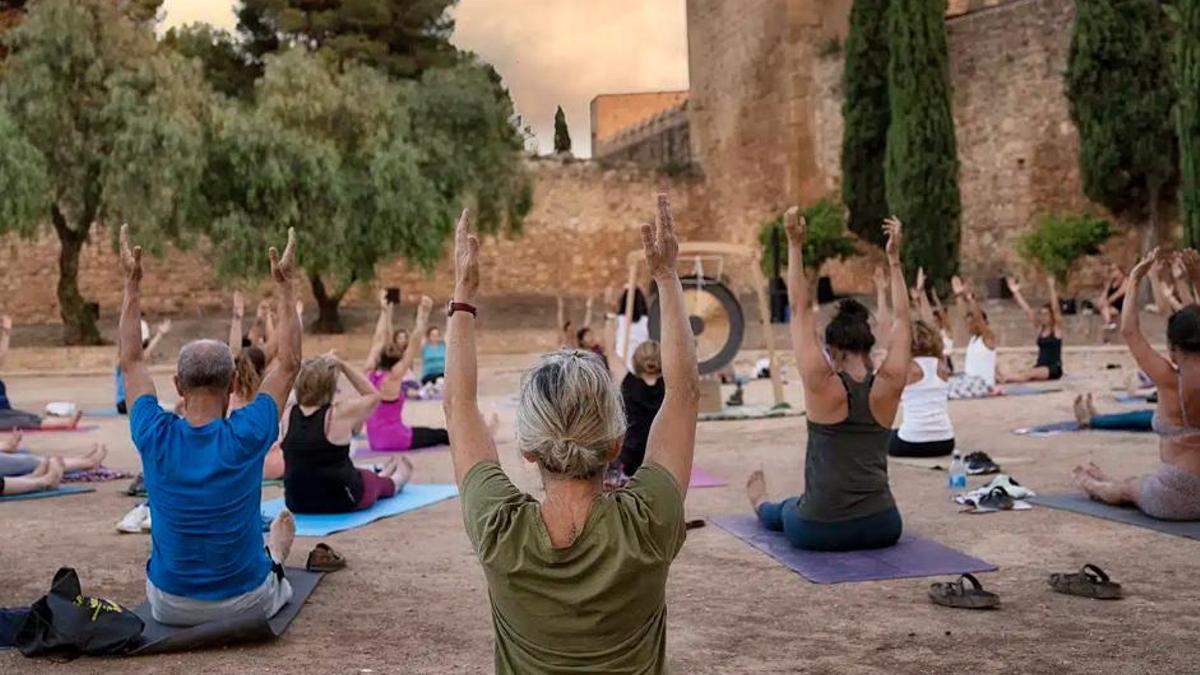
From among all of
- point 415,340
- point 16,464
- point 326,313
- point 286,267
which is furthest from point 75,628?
point 326,313

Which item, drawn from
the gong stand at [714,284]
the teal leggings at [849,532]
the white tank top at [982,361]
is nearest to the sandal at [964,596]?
the teal leggings at [849,532]

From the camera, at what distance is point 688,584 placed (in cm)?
478

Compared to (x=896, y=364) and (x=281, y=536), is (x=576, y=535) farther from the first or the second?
(x=896, y=364)

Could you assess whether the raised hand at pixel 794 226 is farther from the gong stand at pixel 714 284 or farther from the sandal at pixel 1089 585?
the gong stand at pixel 714 284

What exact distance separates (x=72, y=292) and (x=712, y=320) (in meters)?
15.3

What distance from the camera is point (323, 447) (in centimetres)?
617

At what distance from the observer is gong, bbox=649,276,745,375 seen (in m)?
13.0

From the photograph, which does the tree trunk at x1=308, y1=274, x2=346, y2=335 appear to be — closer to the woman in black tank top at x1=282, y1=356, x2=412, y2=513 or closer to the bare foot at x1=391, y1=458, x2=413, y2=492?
the bare foot at x1=391, y1=458, x2=413, y2=492

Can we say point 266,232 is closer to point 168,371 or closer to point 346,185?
point 346,185

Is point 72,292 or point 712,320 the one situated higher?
point 72,292

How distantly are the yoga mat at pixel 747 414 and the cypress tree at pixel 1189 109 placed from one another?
7080 mm

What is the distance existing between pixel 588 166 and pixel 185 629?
29.8 metres

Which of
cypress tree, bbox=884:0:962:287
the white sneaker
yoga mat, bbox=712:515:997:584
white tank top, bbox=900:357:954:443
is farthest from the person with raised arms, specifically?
cypress tree, bbox=884:0:962:287

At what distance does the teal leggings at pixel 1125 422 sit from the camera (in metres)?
9.23
